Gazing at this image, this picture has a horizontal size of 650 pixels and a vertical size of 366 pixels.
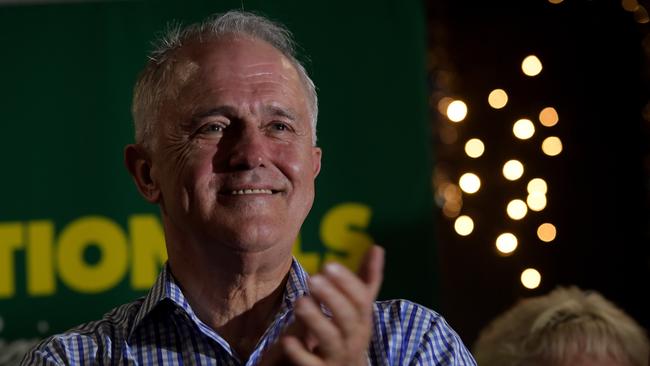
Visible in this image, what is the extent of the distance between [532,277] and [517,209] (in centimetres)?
26

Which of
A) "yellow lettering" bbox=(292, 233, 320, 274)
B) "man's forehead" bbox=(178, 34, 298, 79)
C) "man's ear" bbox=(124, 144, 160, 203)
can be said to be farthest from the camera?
"yellow lettering" bbox=(292, 233, 320, 274)

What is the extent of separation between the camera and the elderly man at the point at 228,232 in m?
1.46

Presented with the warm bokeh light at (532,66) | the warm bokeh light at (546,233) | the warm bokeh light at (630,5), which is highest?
the warm bokeh light at (630,5)

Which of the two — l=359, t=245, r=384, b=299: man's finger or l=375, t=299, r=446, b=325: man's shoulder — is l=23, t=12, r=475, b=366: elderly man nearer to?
l=375, t=299, r=446, b=325: man's shoulder

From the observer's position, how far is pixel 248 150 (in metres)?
1.48

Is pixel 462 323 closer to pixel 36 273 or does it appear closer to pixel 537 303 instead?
pixel 537 303

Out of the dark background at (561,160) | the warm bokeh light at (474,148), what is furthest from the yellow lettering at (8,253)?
the warm bokeh light at (474,148)

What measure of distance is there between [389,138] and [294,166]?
1.73 metres

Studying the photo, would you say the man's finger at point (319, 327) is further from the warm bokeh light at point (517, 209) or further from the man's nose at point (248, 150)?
the warm bokeh light at point (517, 209)

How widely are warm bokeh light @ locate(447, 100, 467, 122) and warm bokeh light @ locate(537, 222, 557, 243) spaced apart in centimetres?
50

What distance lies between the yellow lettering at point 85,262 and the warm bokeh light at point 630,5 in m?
1.99

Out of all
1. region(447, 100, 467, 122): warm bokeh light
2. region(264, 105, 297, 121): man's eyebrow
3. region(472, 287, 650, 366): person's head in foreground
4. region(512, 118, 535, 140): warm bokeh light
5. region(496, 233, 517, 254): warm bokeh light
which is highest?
region(447, 100, 467, 122): warm bokeh light

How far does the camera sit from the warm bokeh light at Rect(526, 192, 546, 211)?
357cm

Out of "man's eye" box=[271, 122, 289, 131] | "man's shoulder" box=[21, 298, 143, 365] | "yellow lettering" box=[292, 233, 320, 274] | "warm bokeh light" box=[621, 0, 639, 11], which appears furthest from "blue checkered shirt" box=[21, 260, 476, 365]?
"warm bokeh light" box=[621, 0, 639, 11]
